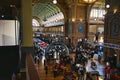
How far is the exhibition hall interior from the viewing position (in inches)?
313

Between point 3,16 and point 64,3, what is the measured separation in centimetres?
1793

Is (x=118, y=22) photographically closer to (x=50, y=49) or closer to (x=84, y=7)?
(x=50, y=49)

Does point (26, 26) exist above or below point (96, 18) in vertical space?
below

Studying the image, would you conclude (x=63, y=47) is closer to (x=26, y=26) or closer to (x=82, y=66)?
(x=82, y=66)

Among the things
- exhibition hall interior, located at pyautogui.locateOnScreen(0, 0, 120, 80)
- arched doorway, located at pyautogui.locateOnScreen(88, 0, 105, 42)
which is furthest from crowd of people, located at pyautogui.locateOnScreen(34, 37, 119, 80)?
arched doorway, located at pyautogui.locateOnScreen(88, 0, 105, 42)

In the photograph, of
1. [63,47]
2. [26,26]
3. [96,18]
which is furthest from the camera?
[96,18]

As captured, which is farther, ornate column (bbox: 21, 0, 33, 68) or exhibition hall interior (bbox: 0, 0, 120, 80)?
exhibition hall interior (bbox: 0, 0, 120, 80)

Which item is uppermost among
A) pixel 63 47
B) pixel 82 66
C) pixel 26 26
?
pixel 26 26

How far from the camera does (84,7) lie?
97.9 ft

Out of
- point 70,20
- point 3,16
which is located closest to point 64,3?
point 70,20

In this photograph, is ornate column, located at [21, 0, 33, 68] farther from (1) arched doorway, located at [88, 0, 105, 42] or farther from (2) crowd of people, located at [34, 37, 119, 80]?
(1) arched doorway, located at [88, 0, 105, 42]

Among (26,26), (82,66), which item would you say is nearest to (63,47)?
(82,66)

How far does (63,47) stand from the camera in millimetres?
20594

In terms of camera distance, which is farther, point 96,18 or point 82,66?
point 96,18
